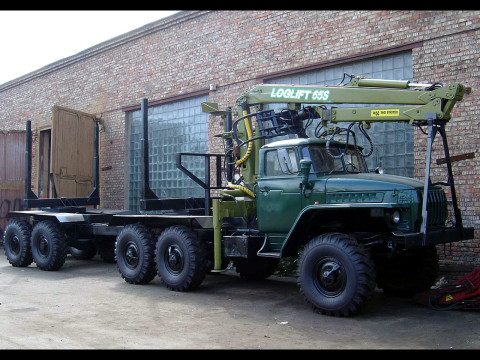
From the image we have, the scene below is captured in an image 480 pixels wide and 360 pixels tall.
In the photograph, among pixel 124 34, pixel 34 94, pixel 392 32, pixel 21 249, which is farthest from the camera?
pixel 34 94

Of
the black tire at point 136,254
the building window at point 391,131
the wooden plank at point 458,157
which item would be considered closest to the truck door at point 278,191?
the black tire at point 136,254

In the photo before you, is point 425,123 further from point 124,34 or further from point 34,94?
point 34,94

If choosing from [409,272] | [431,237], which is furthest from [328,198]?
[409,272]

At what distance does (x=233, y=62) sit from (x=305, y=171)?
259 inches

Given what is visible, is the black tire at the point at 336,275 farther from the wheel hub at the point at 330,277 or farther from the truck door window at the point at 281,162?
the truck door window at the point at 281,162

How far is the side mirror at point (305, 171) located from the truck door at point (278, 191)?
174 millimetres

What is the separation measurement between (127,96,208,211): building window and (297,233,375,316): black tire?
24.6 feet

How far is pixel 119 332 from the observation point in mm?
6219

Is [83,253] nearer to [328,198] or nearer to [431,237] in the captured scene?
[328,198]

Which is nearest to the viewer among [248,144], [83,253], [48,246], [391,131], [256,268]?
[248,144]

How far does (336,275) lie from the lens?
Result: 6.92 m

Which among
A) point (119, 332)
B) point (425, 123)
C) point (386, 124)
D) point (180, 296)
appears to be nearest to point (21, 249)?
point (180, 296)
